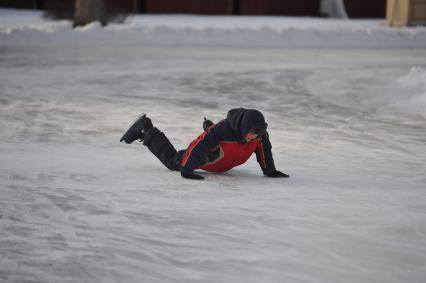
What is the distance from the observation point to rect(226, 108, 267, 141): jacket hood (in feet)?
15.8

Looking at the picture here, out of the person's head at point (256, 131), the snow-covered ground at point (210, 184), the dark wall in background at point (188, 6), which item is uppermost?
the person's head at point (256, 131)

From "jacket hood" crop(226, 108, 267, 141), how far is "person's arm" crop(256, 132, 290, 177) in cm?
25

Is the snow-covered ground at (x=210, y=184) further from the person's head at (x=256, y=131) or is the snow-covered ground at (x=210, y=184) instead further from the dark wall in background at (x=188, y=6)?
the dark wall in background at (x=188, y=6)

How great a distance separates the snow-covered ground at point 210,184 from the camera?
11.9 feet

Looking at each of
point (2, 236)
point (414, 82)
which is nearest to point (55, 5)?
point (414, 82)

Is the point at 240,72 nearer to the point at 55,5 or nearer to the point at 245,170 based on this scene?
the point at 245,170

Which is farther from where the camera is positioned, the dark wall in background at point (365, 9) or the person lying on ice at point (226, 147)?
the dark wall in background at point (365, 9)

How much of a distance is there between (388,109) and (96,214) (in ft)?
18.8

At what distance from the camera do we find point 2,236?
12.9 ft

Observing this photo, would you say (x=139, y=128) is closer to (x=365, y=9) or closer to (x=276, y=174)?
(x=276, y=174)

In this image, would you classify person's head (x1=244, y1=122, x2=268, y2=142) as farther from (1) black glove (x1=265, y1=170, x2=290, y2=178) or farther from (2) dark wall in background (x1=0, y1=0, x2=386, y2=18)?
(2) dark wall in background (x1=0, y1=0, x2=386, y2=18)

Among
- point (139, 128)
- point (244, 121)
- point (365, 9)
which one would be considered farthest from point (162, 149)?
point (365, 9)

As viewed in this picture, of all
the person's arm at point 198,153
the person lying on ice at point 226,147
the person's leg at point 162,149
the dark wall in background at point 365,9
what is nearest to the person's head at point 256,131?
the person lying on ice at point 226,147

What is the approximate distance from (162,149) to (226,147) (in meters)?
0.72
